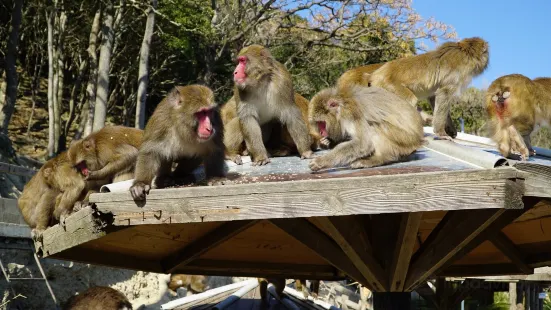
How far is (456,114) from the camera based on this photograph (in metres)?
27.5

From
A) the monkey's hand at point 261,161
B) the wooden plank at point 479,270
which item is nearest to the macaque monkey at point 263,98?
the monkey's hand at point 261,161

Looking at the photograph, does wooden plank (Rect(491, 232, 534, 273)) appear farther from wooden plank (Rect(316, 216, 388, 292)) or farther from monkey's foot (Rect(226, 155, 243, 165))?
monkey's foot (Rect(226, 155, 243, 165))

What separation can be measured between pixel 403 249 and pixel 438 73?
2.69 metres

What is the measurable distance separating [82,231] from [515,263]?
12.6ft

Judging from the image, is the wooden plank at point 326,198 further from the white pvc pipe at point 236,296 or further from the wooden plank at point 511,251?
the white pvc pipe at point 236,296

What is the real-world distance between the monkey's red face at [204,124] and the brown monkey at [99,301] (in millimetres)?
1239

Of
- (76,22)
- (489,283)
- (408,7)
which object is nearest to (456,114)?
(408,7)

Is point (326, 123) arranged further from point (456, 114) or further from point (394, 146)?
point (456, 114)

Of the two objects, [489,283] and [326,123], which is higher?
[326,123]

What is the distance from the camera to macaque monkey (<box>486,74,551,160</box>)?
18.0 ft

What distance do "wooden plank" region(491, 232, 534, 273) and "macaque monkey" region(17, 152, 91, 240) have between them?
3451mm

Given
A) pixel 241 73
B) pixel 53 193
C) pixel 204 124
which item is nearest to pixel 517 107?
pixel 241 73

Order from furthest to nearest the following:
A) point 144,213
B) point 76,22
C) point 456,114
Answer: point 456,114
point 76,22
point 144,213

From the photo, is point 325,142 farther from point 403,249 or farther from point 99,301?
point 99,301
